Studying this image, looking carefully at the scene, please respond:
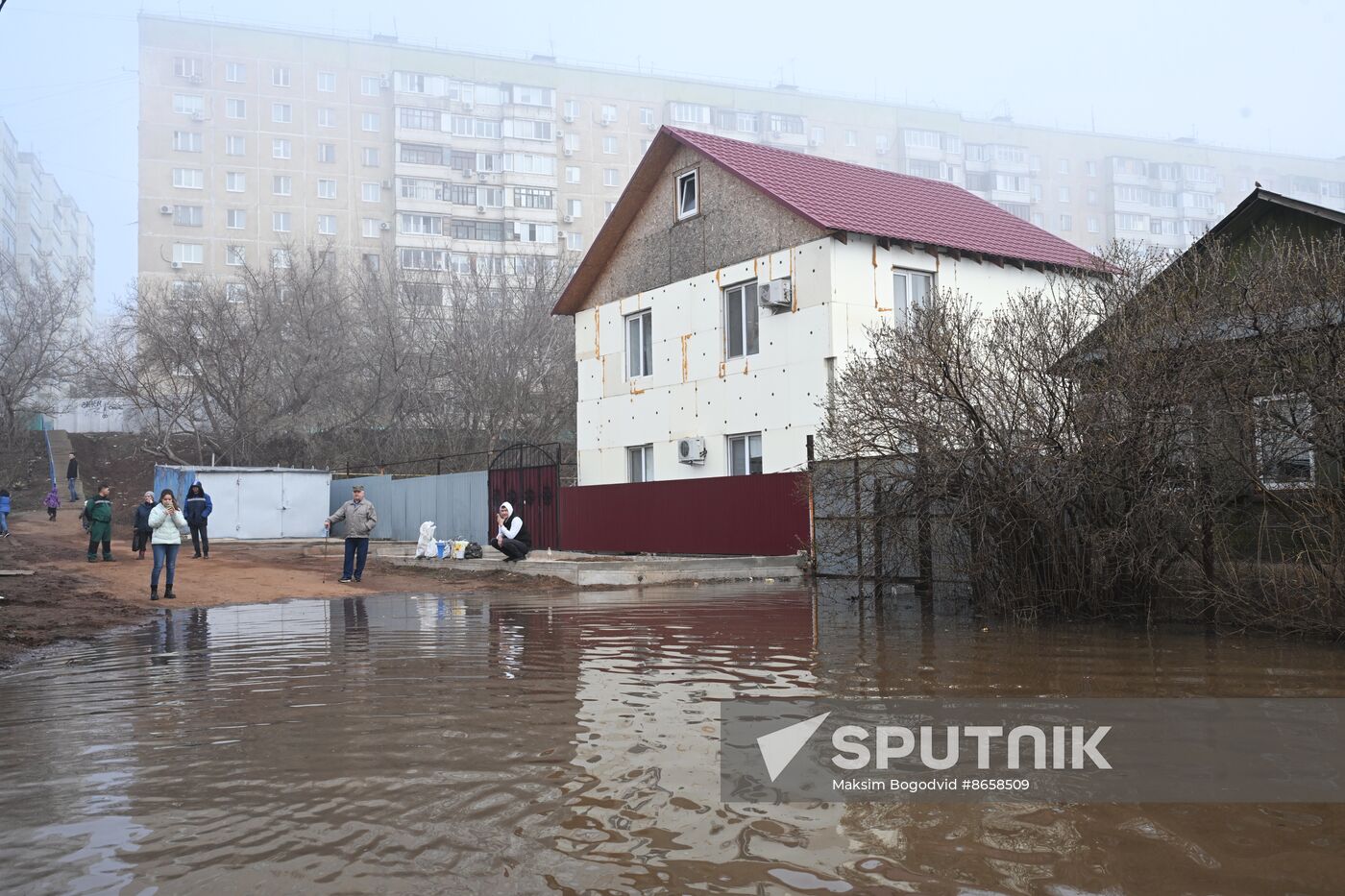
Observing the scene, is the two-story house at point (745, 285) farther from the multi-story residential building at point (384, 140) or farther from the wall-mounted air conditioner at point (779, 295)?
the multi-story residential building at point (384, 140)

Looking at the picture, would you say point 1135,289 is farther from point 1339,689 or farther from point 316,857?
point 316,857

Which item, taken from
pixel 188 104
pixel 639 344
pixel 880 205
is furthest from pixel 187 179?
pixel 880 205

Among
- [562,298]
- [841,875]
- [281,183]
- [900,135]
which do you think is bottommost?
[841,875]

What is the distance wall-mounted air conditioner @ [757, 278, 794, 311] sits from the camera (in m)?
21.9

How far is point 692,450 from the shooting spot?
23859 mm

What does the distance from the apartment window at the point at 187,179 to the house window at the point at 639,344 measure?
200 feet

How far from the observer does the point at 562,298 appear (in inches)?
1113

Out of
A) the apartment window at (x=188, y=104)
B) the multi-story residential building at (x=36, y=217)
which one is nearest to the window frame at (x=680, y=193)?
the apartment window at (x=188, y=104)

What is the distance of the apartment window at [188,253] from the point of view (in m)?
75.6

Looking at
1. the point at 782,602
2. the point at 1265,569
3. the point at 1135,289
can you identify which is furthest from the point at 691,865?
the point at 782,602

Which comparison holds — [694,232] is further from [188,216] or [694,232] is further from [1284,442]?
[188,216]

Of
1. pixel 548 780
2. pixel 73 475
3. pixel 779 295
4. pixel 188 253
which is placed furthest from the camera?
pixel 188 253

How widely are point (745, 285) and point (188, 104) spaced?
68.2 metres

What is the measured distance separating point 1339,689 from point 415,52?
8737 cm
